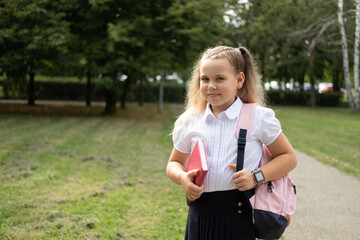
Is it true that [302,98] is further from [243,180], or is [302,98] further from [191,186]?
[191,186]

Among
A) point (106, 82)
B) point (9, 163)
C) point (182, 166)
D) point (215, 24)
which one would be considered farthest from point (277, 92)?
point (182, 166)

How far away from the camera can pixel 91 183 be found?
553cm

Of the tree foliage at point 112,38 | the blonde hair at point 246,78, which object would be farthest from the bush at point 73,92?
the blonde hair at point 246,78

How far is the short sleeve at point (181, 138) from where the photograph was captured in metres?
2.13

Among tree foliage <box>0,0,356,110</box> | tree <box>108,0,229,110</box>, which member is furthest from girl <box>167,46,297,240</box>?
tree <box>108,0,229,110</box>

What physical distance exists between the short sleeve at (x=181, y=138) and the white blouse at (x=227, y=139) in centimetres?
6

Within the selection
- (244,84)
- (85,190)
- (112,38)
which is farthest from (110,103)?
(244,84)

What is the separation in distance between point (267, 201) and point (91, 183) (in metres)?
4.02

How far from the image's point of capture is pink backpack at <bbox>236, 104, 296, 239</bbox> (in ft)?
6.27

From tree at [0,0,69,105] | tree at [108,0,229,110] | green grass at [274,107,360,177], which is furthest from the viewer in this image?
tree at [108,0,229,110]

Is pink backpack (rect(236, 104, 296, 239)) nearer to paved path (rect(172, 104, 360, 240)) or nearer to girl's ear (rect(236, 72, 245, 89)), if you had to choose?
girl's ear (rect(236, 72, 245, 89))

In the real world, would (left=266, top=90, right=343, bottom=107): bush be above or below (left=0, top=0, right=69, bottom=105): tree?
below

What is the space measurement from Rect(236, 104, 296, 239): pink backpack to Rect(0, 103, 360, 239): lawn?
78.4 inches

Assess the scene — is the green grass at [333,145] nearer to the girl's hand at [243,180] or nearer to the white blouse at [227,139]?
the white blouse at [227,139]
